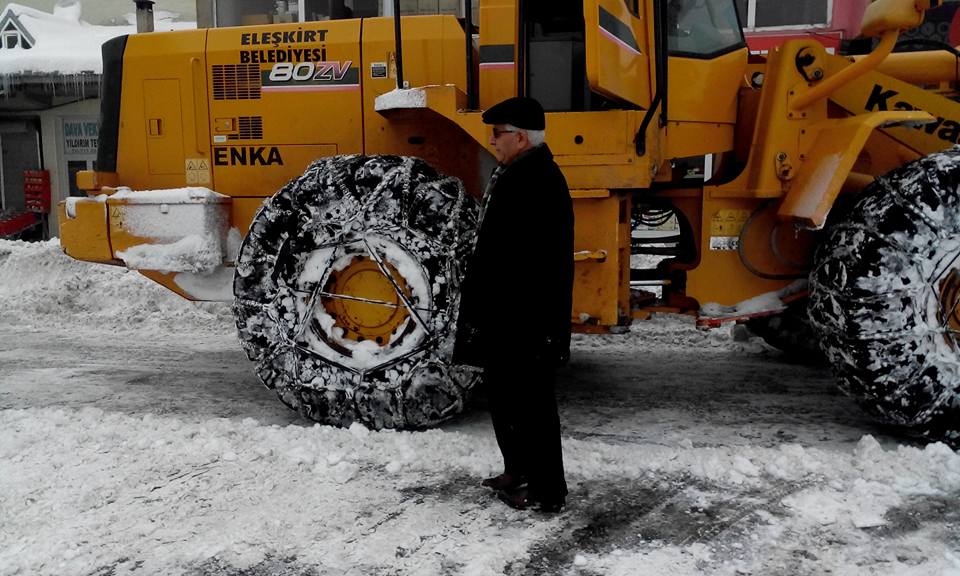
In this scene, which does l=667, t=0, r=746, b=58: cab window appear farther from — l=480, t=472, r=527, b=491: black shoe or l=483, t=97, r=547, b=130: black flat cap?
l=480, t=472, r=527, b=491: black shoe

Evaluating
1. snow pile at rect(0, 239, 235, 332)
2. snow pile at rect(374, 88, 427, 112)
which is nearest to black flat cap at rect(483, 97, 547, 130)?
snow pile at rect(374, 88, 427, 112)

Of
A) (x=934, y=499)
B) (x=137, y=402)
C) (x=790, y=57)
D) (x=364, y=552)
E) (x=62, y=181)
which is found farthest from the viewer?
(x=62, y=181)

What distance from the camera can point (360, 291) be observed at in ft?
14.0

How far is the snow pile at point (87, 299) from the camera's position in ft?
26.2

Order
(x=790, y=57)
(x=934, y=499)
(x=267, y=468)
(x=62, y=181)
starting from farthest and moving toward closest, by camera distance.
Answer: (x=62, y=181) → (x=790, y=57) → (x=267, y=468) → (x=934, y=499)

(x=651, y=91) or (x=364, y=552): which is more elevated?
(x=651, y=91)

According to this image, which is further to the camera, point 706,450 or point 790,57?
point 790,57

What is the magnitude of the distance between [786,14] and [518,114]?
1097 centimetres

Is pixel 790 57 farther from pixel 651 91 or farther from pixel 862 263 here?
pixel 862 263

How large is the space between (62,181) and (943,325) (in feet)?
53.2

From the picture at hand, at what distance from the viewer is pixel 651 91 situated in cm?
421

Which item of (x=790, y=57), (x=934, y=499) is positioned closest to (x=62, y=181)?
(x=790, y=57)

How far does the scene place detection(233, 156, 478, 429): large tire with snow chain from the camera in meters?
4.11

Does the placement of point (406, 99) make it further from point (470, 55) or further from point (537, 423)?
point (537, 423)
